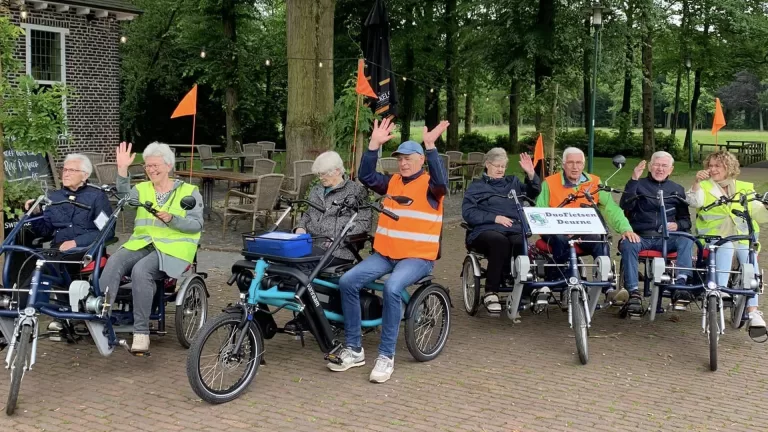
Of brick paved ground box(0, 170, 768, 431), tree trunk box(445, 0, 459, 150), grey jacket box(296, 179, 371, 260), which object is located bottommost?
brick paved ground box(0, 170, 768, 431)

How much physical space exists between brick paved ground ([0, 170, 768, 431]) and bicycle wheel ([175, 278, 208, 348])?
13 centimetres

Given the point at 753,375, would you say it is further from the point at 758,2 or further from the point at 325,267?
the point at 758,2

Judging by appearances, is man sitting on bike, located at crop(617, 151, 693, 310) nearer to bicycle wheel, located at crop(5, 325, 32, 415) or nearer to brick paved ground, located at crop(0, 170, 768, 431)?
brick paved ground, located at crop(0, 170, 768, 431)

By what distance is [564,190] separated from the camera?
7.50 metres

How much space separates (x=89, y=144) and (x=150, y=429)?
1764 cm

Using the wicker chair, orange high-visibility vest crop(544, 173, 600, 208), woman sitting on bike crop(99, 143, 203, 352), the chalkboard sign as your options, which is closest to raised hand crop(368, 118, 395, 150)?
woman sitting on bike crop(99, 143, 203, 352)

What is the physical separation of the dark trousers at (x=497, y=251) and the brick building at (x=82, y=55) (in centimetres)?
1425

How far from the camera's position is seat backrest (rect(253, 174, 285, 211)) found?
11.4m

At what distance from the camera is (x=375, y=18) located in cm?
1342

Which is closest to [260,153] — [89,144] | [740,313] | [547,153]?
[89,144]

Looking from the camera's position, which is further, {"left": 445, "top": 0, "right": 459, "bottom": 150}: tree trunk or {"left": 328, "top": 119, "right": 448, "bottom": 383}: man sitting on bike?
{"left": 445, "top": 0, "right": 459, "bottom": 150}: tree trunk

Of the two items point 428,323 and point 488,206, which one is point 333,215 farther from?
point 488,206

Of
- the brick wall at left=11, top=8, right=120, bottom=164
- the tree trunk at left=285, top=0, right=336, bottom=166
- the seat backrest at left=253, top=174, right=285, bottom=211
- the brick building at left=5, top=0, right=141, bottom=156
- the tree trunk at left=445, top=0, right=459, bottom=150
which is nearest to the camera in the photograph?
the seat backrest at left=253, top=174, right=285, bottom=211

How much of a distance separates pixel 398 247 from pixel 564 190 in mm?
2119
